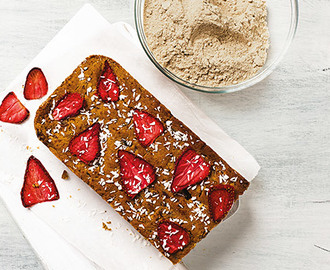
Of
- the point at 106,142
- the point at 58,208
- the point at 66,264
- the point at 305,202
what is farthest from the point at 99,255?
the point at 305,202

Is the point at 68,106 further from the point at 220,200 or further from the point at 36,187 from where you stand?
the point at 220,200

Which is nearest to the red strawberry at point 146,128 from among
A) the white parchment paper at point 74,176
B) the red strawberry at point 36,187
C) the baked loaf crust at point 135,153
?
the baked loaf crust at point 135,153

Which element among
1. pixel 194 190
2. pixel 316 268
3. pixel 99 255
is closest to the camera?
pixel 194 190

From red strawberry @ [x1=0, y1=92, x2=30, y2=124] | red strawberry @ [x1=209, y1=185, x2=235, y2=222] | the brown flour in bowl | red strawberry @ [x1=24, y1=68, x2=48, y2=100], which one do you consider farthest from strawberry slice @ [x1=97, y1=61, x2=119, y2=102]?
red strawberry @ [x1=209, y1=185, x2=235, y2=222]

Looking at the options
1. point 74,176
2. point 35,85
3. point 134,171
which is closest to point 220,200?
point 134,171

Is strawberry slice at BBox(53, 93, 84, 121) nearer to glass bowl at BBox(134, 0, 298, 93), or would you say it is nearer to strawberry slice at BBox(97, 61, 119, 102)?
strawberry slice at BBox(97, 61, 119, 102)

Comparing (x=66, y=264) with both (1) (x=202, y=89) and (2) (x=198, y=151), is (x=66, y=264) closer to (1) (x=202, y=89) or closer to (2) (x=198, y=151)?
(2) (x=198, y=151)
